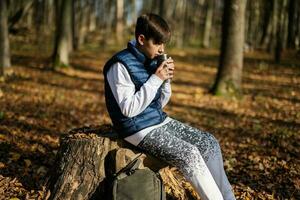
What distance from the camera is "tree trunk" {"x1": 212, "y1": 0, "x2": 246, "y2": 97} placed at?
10594 mm

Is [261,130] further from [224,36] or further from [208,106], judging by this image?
[224,36]

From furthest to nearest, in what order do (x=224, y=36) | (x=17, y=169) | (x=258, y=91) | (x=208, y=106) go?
(x=258, y=91) → (x=224, y=36) → (x=208, y=106) → (x=17, y=169)

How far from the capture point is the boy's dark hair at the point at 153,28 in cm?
384

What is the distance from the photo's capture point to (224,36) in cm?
1088

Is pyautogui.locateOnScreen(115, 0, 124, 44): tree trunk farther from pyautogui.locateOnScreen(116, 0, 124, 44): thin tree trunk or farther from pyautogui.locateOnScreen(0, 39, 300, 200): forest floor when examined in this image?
pyautogui.locateOnScreen(0, 39, 300, 200): forest floor

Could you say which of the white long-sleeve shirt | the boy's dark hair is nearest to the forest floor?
the white long-sleeve shirt

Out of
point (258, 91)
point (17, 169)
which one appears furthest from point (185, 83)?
point (17, 169)

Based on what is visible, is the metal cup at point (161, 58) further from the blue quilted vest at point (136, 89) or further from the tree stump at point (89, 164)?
the tree stump at point (89, 164)

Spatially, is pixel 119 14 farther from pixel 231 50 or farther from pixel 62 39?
pixel 231 50

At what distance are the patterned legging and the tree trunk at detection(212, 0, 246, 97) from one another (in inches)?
276

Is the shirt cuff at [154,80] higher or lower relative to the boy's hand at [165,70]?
lower

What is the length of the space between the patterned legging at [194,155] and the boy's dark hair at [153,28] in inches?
33.2

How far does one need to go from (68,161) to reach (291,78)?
38.7ft

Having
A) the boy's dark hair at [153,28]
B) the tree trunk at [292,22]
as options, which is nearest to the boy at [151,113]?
the boy's dark hair at [153,28]
